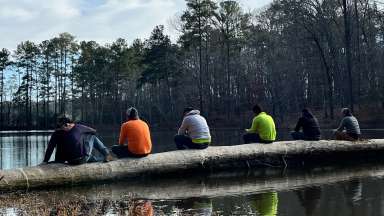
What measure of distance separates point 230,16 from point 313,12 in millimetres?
16145

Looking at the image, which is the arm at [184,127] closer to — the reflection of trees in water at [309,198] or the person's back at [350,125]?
the reflection of trees in water at [309,198]

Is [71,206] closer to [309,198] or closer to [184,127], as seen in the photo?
[309,198]

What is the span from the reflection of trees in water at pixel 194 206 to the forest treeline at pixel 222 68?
37.5 m

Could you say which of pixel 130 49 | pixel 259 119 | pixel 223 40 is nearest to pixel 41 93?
pixel 130 49

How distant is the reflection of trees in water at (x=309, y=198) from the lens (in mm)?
7781

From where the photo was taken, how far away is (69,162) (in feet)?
34.7

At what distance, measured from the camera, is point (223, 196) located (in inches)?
364

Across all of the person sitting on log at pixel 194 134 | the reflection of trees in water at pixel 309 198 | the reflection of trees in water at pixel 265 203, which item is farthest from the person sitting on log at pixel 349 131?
the reflection of trees in water at pixel 265 203

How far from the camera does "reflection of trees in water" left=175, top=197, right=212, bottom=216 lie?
7.71 metres

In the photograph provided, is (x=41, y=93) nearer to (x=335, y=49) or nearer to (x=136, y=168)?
(x=335, y=49)

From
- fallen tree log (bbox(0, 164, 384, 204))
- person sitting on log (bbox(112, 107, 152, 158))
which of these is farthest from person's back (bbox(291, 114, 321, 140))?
person sitting on log (bbox(112, 107, 152, 158))

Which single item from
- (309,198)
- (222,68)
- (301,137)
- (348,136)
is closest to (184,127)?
(301,137)

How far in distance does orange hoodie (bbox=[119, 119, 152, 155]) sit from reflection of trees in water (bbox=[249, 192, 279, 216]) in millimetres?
3236

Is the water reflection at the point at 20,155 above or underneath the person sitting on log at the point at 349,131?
underneath
